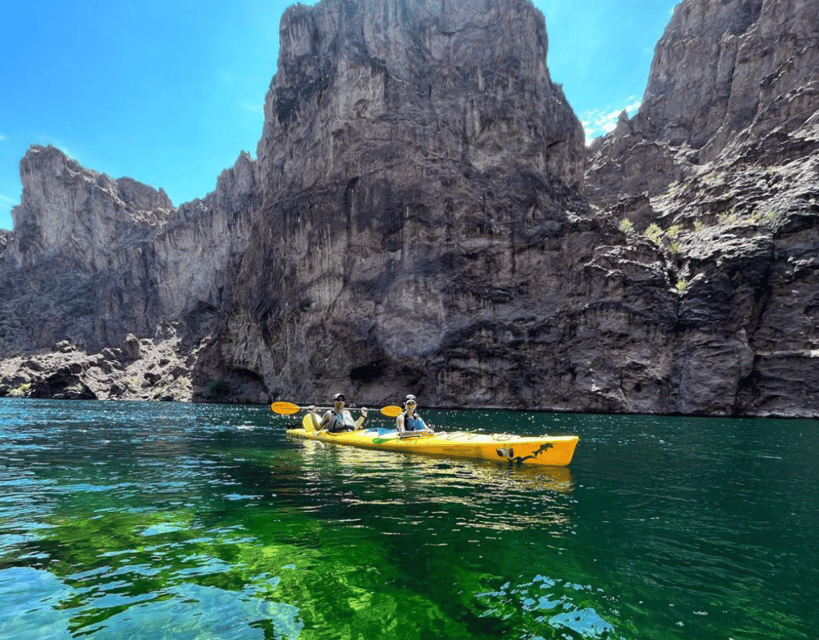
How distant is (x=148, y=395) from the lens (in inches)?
3162

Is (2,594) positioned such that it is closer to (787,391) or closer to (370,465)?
(370,465)

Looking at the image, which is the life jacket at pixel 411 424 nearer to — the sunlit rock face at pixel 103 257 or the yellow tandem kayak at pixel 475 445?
the yellow tandem kayak at pixel 475 445

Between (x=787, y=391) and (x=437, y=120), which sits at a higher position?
(x=437, y=120)

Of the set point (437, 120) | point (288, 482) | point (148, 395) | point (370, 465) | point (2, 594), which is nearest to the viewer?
point (2, 594)

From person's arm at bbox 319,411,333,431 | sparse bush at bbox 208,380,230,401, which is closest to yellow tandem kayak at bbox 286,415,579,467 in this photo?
person's arm at bbox 319,411,333,431

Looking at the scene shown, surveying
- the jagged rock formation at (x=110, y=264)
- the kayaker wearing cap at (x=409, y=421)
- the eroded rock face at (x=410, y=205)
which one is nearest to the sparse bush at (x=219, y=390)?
the eroded rock face at (x=410, y=205)

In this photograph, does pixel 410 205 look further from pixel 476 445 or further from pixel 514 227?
pixel 476 445

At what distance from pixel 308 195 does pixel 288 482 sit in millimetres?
58359

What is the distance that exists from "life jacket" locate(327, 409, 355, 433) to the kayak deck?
2.21 ft

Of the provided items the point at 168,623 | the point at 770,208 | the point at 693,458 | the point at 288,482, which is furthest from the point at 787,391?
the point at 168,623

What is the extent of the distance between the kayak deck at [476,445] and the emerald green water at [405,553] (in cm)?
72

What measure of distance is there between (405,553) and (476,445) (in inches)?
358

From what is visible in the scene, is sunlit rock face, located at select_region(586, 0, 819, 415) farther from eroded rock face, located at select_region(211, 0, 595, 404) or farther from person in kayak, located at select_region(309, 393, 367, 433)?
person in kayak, located at select_region(309, 393, 367, 433)

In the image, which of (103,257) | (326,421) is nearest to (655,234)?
(326,421)
